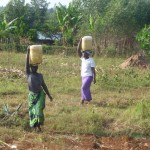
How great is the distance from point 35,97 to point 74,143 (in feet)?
4.15

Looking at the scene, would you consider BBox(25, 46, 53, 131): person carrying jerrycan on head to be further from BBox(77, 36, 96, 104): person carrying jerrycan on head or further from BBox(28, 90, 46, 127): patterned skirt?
BBox(77, 36, 96, 104): person carrying jerrycan on head

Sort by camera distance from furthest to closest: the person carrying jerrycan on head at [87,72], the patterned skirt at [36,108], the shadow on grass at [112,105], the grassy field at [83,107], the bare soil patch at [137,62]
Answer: the bare soil patch at [137,62], the person carrying jerrycan on head at [87,72], the shadow on grass at [112,105], the grassy field at [83,107], the patterned skirt at [36,108]

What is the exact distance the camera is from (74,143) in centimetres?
668

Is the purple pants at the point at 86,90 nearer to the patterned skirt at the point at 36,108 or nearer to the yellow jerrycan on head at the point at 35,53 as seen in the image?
the patterned skirt at the point at 36,108

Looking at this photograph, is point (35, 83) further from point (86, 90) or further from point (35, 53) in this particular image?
point (86, 90)

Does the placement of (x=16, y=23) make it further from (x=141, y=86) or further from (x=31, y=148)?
(x=31, y=148)

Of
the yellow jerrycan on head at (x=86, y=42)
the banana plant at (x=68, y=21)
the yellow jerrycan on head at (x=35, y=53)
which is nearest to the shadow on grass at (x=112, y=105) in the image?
the yellow jerrycan on head at (x=86, y=42)

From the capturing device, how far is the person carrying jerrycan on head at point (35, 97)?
7.37 meters

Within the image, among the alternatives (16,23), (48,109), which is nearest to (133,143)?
(48,109)

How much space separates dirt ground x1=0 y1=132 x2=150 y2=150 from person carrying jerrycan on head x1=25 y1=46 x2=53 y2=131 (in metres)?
0.27

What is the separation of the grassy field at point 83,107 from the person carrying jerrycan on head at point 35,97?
26 cm

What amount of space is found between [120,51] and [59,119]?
17346 millimetres

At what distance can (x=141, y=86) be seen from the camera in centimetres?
1300

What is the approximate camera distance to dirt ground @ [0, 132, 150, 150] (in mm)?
6312
